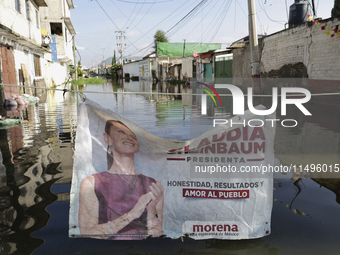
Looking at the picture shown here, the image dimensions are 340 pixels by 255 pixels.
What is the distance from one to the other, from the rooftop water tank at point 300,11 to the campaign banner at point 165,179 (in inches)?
634

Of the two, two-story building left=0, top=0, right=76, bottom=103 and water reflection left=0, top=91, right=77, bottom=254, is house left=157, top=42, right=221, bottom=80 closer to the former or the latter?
two-story building left=0, top=0, right=76, bottom=103

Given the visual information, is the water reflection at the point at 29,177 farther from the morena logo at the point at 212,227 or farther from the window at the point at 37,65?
the window at the point at 37,65

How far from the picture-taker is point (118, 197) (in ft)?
7.18

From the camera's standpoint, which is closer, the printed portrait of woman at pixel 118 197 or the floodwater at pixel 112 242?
the printed portrait of woman at pixel 118 197

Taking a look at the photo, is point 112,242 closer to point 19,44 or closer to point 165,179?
point 165,179

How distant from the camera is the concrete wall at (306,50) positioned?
1123 cm

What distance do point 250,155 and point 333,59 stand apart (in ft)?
35.6

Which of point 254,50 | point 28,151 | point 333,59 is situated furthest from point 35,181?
point 333,59

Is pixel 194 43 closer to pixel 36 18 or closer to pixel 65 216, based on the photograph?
pixel 36 18

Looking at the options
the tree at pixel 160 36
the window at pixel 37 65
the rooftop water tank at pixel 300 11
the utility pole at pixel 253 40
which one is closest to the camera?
the utility pole at pixel 253 40

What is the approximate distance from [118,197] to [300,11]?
55.2 feet

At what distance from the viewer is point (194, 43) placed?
46281 mm

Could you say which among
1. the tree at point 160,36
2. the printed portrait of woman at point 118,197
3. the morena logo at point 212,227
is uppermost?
the tree at point 160,36

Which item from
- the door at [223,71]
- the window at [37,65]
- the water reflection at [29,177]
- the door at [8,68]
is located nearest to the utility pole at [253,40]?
the water reflection at [29,177]
